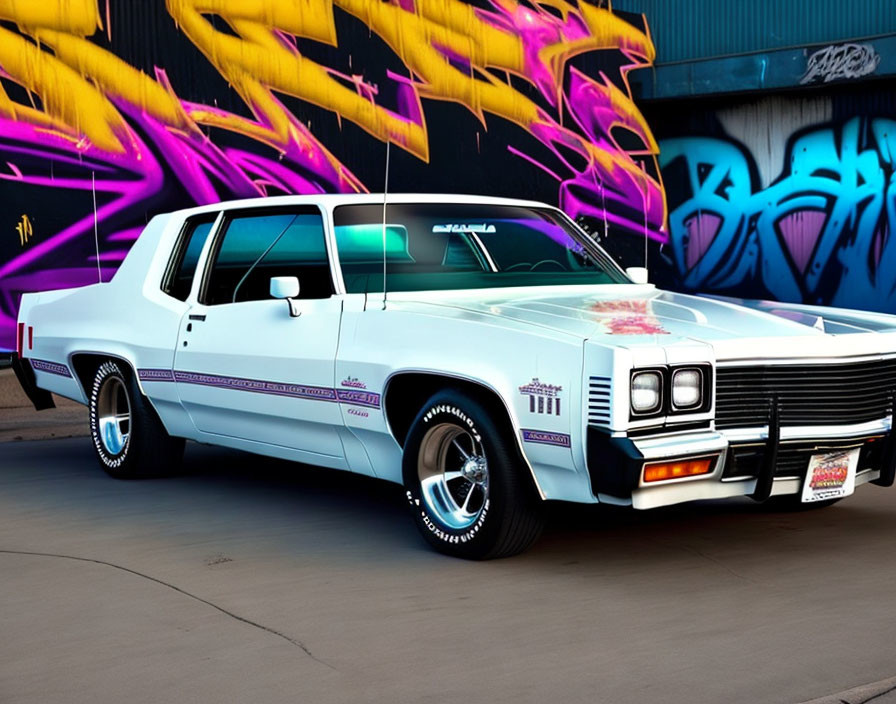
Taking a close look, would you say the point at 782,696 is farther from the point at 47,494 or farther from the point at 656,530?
the point at 47,494

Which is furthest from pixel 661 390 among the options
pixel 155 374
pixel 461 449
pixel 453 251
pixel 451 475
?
pixel 155 374

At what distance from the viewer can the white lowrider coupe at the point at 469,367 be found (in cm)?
524

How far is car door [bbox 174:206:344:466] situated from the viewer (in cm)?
650

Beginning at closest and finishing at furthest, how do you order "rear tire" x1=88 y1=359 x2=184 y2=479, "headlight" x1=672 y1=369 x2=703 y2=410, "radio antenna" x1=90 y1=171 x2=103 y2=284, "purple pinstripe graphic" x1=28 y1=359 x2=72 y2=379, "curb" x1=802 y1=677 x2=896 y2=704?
"curb" x1=802 y1=677 x2=896 y2=704 < "headlight" x1=672 y1=369 x2=703 y2=410 < "rear tire" x1=88 y1=359 x2=184 y2=479 < "purple pinstripe graphic" x1=28 y1=359 x2=72 y2=379 < "radio antenna" x1=90 y1=171 x2=103 y2=284

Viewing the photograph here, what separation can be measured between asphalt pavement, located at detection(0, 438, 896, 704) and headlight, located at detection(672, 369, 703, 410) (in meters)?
0.71

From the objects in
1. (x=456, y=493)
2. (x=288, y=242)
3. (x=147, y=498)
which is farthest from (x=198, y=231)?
(x=456, y=493)

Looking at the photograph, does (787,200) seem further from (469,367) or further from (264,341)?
(469,367)

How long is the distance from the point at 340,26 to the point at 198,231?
790cm

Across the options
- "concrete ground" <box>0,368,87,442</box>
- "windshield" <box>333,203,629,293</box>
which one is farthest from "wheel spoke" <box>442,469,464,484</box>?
"concrete ground" <box>0,368,87,442</box>

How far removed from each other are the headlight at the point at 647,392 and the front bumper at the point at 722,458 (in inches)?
4.6

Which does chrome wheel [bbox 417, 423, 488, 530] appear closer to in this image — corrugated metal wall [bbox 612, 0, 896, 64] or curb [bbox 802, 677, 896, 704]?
curb [bbox 802, 677, 896, 704]

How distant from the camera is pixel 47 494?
25.1 ft

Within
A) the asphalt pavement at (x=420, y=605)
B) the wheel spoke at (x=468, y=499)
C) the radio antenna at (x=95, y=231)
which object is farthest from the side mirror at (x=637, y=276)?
the radio antenna at (x=95, y=231)

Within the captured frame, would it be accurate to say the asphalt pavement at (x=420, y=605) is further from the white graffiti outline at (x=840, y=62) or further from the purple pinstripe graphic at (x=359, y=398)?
the white graffiti outline at (x=840, y=62)
